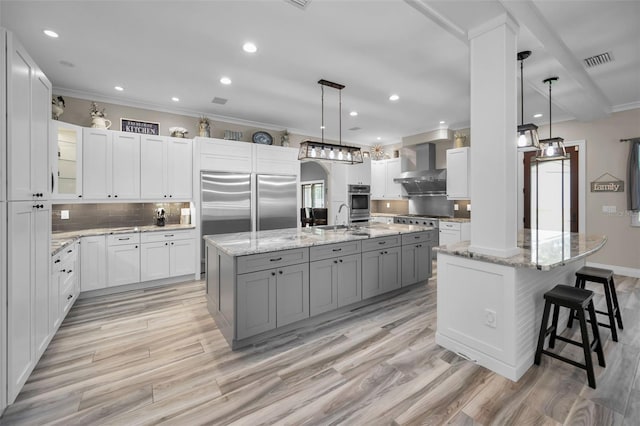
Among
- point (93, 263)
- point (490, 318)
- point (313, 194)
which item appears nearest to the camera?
point (490, 318)

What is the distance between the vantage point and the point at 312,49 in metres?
2.89

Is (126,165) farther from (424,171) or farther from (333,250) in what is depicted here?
(424,171)

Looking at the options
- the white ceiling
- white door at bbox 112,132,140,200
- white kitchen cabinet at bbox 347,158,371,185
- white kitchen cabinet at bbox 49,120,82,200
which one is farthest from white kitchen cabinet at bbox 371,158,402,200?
white kitchen cabinet at bbox 49,120,82,200

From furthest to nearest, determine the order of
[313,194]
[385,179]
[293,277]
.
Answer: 1. [313,194]
2. [385,179]
3. [293,277]

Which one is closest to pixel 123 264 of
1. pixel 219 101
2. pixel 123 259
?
pixel 123 259

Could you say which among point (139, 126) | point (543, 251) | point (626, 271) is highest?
point (139, 126)

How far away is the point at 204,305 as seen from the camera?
3.50 meters

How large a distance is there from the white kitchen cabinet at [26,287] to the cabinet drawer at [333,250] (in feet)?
7.06

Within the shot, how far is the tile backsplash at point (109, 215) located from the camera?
157 inches

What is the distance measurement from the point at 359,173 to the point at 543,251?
4895mm

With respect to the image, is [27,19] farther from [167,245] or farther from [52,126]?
[167,245]

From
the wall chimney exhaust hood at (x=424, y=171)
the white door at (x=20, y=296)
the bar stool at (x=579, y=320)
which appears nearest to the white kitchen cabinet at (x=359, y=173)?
the wall chimney exhaust hood at (x=424, y=171)

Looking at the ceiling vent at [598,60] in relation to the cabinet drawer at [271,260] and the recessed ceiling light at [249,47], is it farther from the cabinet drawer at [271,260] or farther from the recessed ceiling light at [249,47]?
the cabinet drawer at [271,260]

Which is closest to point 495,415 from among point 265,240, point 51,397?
point 265,240
